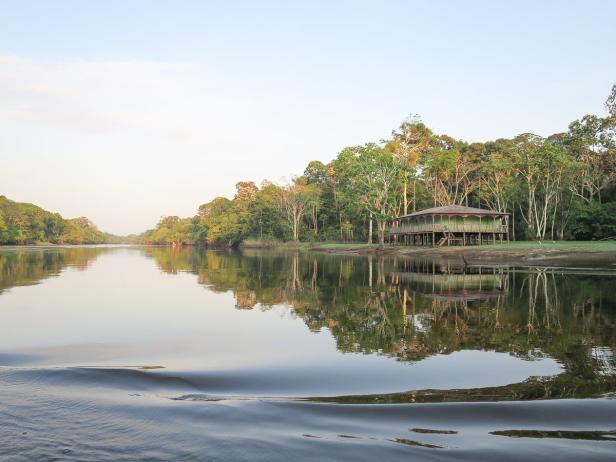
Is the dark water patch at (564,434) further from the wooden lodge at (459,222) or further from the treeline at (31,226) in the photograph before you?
the treeline at (31,226)

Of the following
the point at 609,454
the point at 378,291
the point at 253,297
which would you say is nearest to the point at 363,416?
the point at 609,454

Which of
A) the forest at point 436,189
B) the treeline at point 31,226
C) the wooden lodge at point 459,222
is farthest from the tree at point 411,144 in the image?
the treeline at point 31,226

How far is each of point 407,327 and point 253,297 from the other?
7.74 metres

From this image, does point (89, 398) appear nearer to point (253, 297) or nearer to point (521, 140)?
point (253, 297)

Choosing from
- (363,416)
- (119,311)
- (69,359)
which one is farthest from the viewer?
(119,311)

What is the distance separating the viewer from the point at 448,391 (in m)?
6.72

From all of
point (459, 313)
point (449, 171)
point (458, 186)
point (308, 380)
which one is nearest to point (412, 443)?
point (308, 380)

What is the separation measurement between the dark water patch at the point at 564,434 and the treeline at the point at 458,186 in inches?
1870

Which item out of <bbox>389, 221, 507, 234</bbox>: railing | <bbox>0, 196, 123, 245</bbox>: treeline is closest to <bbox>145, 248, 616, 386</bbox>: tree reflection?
<bbox>389, 221, 507, 234</bbox>: railing

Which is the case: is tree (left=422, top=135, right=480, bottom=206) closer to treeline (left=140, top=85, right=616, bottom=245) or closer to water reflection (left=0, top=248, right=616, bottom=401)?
treeline (left=140, top=85, right=616, bottom=245)

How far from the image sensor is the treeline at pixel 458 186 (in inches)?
1987

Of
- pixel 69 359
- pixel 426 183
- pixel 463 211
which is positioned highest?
pixel 426 183

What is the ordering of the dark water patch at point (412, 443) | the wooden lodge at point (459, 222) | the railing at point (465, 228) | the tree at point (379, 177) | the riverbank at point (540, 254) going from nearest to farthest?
1. the dark water patch at point (412, 443)
2. the riverbank at point (540, 254)
3. the wooden lodge at point (459, 222)
4. the railing at point (465, 228)
5. the tree at point (379, 177)

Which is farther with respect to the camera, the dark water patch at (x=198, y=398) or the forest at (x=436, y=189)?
the forest at (x=436, y=189)
